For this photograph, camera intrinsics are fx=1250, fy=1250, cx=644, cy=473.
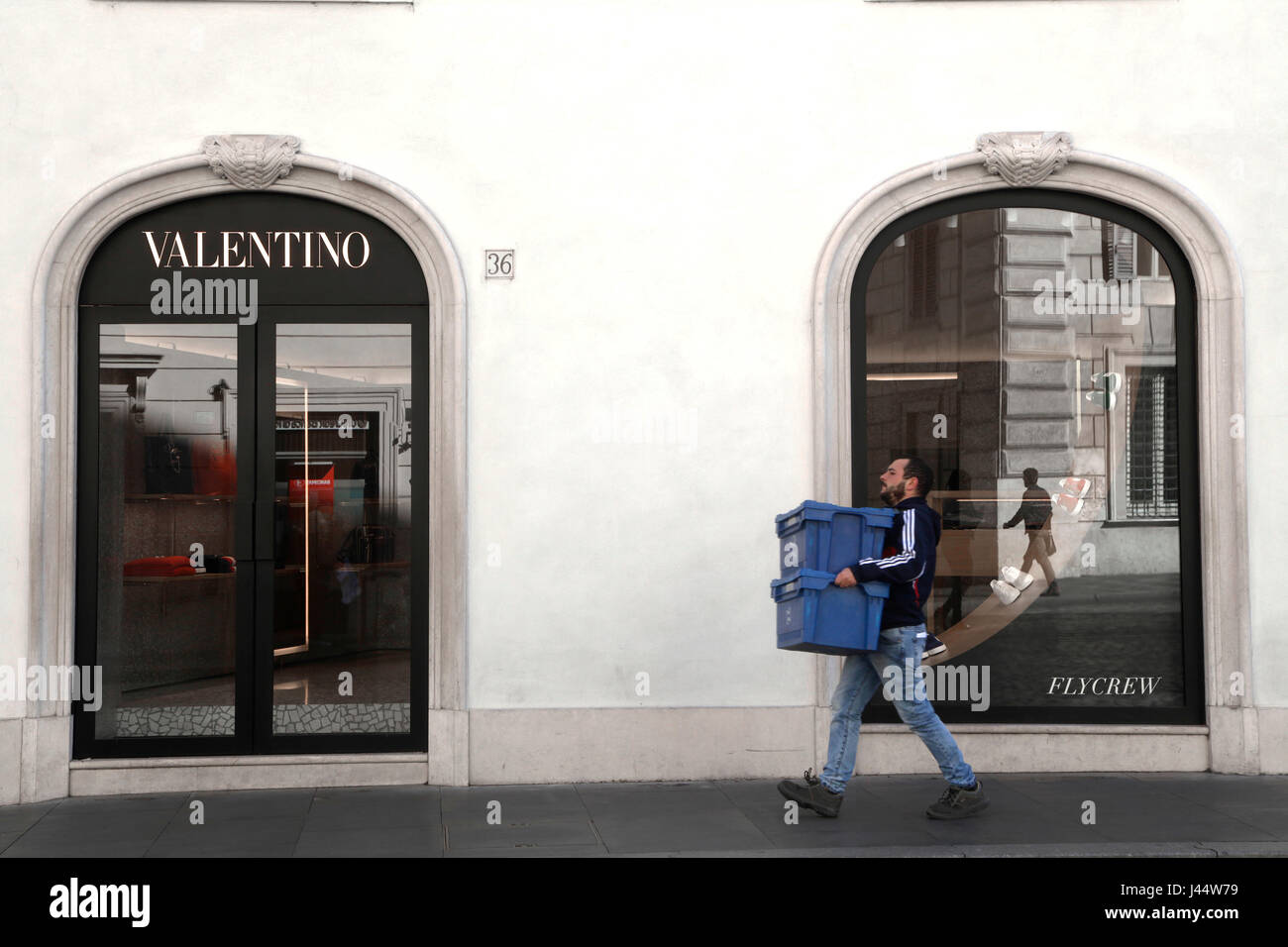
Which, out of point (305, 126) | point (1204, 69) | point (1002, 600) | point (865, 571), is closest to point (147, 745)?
point (305, 126)

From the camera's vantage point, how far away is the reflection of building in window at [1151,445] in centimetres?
836

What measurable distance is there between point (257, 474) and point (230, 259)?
4.63 feet

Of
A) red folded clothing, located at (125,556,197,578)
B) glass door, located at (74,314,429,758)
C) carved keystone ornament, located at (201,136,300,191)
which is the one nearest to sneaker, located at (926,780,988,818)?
glass door, located at (74,314,429,758)

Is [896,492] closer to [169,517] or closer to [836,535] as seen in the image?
[836,535]

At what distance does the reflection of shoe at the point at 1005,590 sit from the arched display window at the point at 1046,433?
27 millimetres

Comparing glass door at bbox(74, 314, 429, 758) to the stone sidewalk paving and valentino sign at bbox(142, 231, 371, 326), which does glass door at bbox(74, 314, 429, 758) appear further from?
the stone sidewalk paving

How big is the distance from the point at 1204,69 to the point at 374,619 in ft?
21.4

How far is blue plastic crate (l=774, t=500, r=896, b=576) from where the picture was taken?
666 cm

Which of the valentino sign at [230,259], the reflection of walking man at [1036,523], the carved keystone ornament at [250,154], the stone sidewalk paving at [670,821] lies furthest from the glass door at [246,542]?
the reflection of walking man at [1036,523]

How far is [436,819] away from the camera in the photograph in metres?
6.95

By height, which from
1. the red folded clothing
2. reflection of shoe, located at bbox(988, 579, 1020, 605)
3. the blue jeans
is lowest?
the blue jeans

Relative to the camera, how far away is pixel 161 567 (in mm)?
8000

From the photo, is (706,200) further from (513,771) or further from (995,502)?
(513,771)

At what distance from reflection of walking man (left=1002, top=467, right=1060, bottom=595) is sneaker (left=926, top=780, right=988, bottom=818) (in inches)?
80.2
